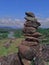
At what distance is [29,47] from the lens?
4659 centimetres

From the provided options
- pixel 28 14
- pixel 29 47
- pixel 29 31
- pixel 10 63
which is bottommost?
pixel 10 63

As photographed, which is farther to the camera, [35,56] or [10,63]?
[10,63]

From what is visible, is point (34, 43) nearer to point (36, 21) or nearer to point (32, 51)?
point (32, 51)

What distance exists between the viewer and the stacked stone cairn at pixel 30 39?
46.5 metres

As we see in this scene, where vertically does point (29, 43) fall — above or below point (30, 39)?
below

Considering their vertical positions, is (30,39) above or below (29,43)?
above

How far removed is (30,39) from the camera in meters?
47.1

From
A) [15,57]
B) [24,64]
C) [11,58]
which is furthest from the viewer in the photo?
[11,58]

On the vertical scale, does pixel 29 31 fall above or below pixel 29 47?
above

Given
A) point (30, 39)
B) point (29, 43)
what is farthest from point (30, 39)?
point (29, 43)

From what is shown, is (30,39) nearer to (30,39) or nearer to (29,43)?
(30,39)

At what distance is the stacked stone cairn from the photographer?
46469 millimetres

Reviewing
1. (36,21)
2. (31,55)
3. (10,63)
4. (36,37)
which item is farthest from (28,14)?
(10,63)

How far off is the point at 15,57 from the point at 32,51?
485 cm
